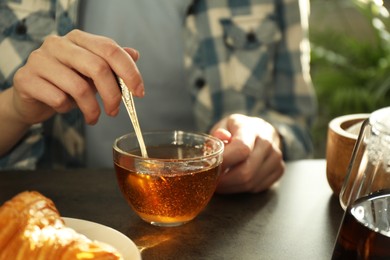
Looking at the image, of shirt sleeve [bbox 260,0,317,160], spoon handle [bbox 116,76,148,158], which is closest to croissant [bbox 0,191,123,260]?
spoon handle [bbox 116,76,148,158]

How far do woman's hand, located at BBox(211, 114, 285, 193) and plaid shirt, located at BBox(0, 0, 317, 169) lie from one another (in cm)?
31

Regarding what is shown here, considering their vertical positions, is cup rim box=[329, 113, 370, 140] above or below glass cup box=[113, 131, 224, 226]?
above

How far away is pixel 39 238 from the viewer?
1.85 feet

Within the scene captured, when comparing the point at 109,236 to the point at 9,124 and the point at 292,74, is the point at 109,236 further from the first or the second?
the point at 292,74

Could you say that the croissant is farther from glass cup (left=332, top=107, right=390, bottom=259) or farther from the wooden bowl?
the wooden bowl

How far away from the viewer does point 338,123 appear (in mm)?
802

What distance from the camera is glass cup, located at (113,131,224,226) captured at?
2.27 feet

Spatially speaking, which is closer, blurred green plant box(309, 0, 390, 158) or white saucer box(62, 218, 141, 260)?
white saucer box(62, 218, 141, 260)

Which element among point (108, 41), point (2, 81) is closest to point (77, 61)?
point (108, 41)

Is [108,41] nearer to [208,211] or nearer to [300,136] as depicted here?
[208,211]

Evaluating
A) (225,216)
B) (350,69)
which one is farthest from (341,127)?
(350,69)

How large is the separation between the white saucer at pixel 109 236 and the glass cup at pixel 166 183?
0.23ft

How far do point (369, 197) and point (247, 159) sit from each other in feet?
0.95

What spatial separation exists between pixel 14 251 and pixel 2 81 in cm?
68
